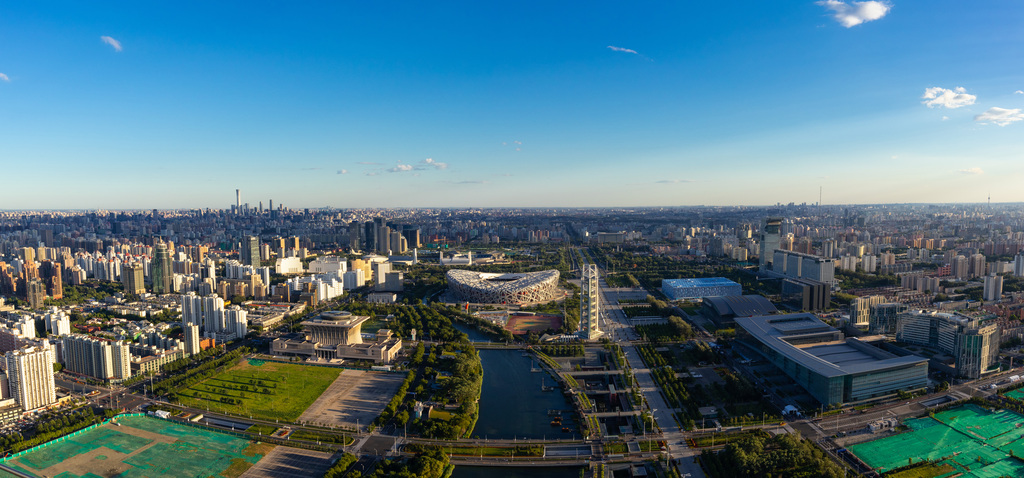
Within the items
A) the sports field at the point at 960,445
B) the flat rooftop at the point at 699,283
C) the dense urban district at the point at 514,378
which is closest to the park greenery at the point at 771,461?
the dense urban district at the point at 514,378

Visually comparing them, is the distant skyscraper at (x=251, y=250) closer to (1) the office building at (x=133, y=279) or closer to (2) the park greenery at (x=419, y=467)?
(1) the office building at (x=133, y=279)

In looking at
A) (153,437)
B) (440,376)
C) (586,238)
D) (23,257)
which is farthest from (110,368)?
(586,238)

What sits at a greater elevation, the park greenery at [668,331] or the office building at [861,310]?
the office building at [861,310]

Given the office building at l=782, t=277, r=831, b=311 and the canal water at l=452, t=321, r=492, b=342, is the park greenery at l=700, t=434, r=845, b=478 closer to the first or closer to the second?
the canal water at l=452, t=321, r=492, b=342

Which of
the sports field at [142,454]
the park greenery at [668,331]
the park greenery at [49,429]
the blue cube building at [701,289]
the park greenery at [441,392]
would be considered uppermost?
the blue cube building at [701,289]

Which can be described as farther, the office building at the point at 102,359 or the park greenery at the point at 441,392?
the office building at the point at 102,359

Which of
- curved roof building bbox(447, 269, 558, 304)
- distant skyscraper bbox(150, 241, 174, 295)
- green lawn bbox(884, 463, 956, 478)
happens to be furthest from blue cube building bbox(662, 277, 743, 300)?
distant skyscraper bbox(150, 241, 174, 295)

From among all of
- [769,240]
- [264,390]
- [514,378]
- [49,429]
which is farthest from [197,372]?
[769,240]

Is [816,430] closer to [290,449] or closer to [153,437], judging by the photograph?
[290,449]
